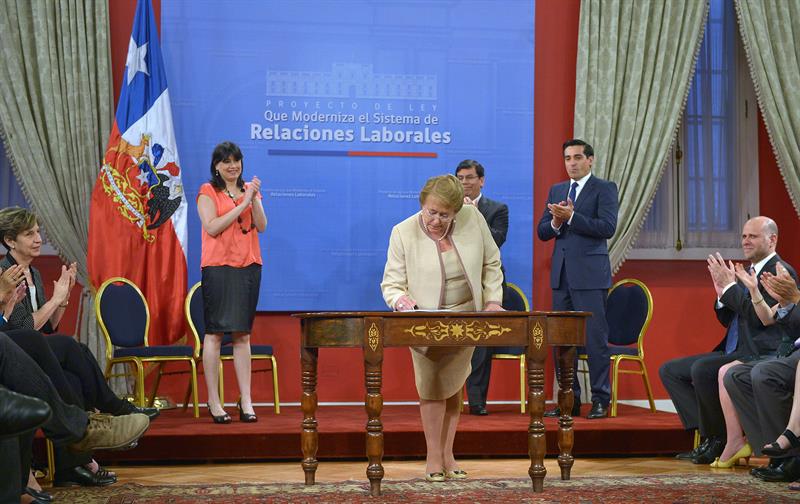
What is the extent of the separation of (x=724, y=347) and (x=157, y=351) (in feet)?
10.7

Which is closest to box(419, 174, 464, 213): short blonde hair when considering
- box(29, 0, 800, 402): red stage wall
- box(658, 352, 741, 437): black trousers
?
box(658, 352, 741, 437): black trousers

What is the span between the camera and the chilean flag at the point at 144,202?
650 cm

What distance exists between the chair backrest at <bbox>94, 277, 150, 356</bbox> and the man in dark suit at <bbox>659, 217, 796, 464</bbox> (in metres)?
3.13

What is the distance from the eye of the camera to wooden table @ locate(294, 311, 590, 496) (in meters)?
4.06

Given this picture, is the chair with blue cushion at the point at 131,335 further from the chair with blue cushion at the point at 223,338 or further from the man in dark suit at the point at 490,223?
the man in dark suit at the point at 490,223

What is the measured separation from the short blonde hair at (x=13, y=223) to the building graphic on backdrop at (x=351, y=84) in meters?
2.81

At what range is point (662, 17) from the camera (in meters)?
7.48

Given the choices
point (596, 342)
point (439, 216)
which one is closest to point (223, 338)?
point (596, 342)

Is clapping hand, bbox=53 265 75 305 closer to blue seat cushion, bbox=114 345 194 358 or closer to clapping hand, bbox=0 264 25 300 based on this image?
clapping hand, bbox=0 264 25 300

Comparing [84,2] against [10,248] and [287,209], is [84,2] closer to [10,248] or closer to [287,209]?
[287,209]

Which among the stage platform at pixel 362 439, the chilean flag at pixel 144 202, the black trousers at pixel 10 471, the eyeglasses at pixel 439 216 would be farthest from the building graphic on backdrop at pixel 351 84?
the black trousers at pixel 10 471

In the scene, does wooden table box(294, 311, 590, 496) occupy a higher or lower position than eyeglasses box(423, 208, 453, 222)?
lower

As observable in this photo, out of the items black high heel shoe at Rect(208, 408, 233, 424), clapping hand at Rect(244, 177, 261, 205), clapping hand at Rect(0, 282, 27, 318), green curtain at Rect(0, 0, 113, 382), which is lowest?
black high heel shoe at Rect(208, 408, 233, 424)

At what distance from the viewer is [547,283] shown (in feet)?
24.3
